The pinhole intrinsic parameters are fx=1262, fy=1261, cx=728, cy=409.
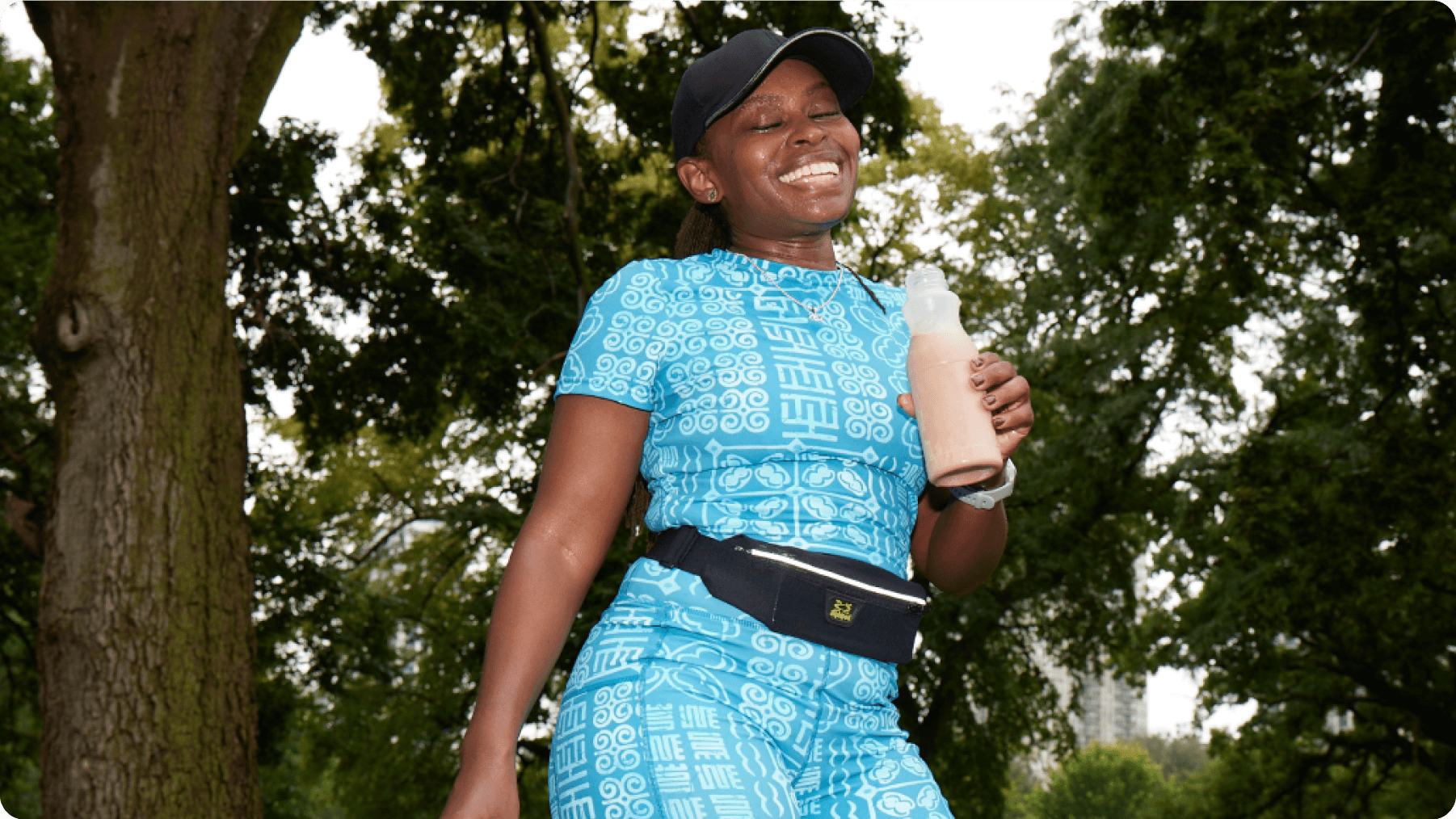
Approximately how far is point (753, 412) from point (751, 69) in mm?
709

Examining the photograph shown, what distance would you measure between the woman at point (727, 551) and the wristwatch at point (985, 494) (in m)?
0.01

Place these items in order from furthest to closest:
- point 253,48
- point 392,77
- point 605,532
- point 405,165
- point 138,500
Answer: point 405,165 → point 392,77 → point 253,48 → point 138,500 → point 605,532

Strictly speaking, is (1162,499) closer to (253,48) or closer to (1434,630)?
(1434,630)

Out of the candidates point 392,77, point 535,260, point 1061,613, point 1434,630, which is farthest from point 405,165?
point 1434,630

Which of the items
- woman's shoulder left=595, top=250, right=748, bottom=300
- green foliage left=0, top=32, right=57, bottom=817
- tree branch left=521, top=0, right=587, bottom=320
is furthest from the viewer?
green foliage left=0, top=32, right=57, bottom=817

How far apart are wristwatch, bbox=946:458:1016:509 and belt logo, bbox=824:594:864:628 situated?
397 millimetres

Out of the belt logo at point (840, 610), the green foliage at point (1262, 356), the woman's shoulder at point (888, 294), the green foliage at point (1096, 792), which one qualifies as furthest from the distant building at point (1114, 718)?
the belt logo at point (840, 610)

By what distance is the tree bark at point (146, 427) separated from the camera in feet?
15.6

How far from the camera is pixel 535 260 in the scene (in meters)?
12.2

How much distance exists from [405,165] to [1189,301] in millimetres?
9899

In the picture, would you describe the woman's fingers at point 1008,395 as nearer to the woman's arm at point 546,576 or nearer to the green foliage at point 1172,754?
the woman's arm at point 546,576

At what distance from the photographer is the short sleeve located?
200 centimetres

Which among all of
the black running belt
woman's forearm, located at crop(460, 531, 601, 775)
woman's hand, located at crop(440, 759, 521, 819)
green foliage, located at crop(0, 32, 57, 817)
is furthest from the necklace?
green foliage, located at crop(0, 32, 57, 817)

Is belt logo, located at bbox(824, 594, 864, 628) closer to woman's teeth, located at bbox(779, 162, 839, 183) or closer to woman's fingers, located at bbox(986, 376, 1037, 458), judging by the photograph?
woman's fingers, located at bbox(986, 376, 1037, 458)
